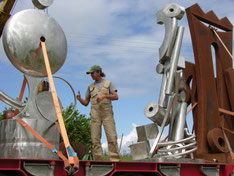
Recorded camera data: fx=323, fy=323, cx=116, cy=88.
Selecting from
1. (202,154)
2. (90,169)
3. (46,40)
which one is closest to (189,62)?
(202,154)

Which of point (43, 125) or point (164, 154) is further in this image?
point (164, 154)

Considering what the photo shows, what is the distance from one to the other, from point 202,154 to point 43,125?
369 cm

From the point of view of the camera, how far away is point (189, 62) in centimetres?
766

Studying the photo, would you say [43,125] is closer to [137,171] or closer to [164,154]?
[137,171]

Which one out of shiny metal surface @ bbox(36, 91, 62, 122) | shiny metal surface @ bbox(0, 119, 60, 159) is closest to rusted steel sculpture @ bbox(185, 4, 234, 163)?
shiny metal surface @ bbox(36, 91, 62, 122)

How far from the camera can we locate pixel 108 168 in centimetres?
441

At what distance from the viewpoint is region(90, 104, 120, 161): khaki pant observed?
579 centimetres

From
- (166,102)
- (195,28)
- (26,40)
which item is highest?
(195,28)

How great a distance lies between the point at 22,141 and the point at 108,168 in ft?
4.53

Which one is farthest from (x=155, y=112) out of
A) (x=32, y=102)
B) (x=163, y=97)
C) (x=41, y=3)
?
(x=41, y=3)

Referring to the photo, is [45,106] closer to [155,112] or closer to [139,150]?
[139,150]

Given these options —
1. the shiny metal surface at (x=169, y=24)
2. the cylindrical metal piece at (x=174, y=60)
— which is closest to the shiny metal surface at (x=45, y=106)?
the cylindrical metal piece at (x=174, y=60)

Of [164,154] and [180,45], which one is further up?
[180,45]

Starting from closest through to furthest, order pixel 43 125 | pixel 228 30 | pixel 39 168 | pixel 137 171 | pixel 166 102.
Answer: pixel 39 168
pixel 137 171
pixel 43 125
pixel 166 102
pixel 228 30
